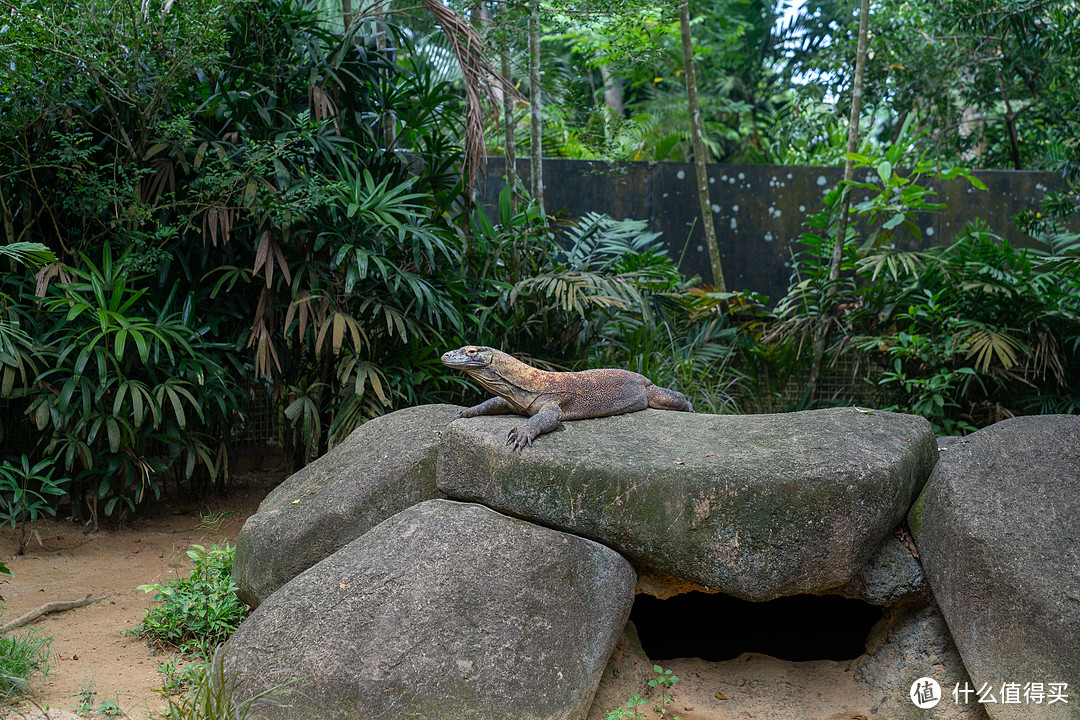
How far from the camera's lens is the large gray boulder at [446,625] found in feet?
9.74

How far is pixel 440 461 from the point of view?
3.74 meters

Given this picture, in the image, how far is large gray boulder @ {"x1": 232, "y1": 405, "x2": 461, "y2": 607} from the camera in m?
3.81

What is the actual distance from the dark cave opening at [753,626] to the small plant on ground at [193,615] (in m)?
1.98

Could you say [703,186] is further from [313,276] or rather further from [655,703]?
[655,703]

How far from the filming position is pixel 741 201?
804 cm

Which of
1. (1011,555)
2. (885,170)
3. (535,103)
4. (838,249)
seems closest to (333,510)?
(1011,555)

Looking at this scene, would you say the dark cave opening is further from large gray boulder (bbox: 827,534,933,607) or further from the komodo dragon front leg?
the komodo dragon front leg

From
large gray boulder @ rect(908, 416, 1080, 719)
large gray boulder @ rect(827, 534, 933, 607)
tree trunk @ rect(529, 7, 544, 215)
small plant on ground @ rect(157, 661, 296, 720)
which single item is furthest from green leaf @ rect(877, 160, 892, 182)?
small plant on ground @ rect(157, 661, 296, 720)

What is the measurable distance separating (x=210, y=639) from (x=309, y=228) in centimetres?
260

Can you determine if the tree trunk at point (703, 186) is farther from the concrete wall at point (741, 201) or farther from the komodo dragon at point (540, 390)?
the komodo dragon at point (540, 390)

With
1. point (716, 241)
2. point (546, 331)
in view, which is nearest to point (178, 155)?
point (546, 331)

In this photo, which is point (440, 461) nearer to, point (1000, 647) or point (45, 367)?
point (1000, 647)

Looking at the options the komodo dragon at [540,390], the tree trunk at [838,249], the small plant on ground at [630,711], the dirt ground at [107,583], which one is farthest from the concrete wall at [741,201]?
the small plant on ground at [630,711]

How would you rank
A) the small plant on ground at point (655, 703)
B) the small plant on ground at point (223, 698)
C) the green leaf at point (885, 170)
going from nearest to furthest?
the small plant on ground at point (223, 698)
the small plant on ground at point (655, 703)
the green leaf at point (885, 170)
